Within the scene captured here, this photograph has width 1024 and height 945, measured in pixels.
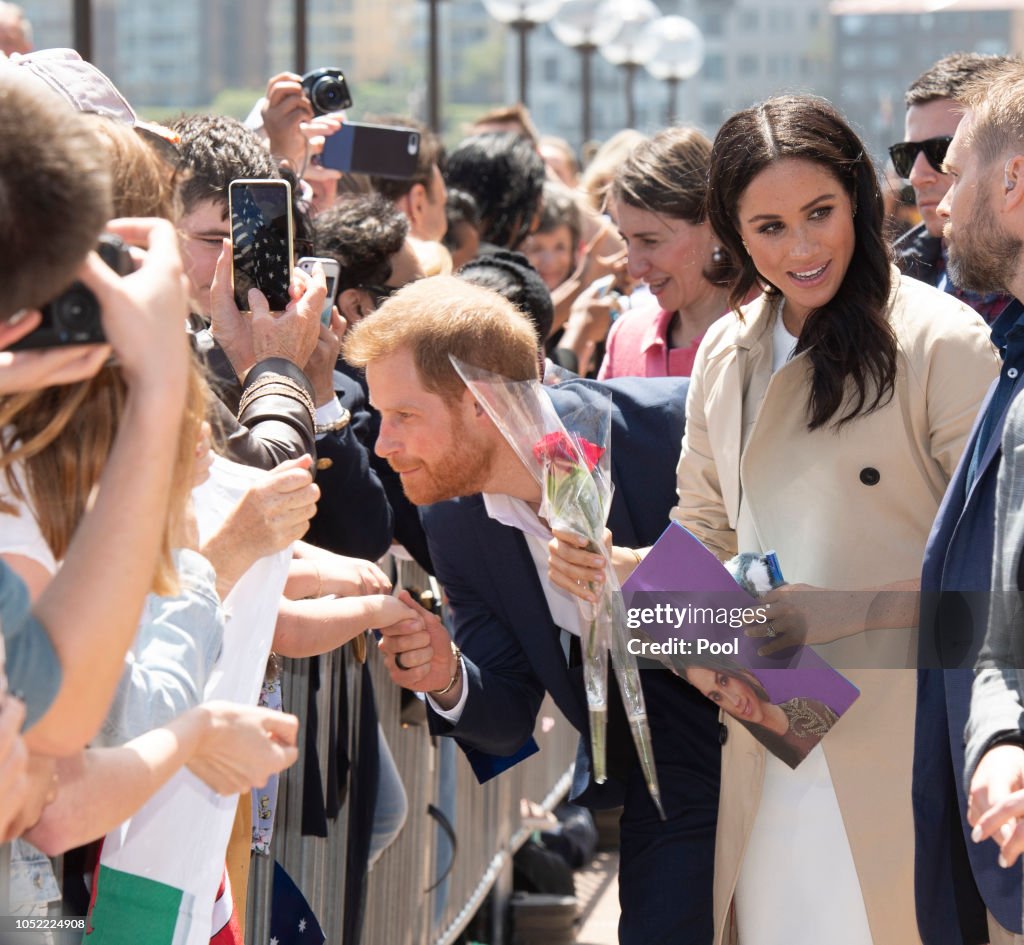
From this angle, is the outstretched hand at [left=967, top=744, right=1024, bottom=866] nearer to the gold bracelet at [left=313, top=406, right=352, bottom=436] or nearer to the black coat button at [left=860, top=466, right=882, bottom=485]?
the black coat button at [left=860, top=466, right=882, bottom=485]

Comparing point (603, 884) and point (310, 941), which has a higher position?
point (310, 941)

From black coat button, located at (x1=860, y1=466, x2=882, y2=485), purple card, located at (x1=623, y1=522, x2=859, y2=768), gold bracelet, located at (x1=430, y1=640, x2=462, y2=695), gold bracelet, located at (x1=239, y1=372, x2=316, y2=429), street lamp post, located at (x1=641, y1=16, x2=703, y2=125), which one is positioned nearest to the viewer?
gold bracelet, located at (x1=239, y1=372, x2=316, y2=429)

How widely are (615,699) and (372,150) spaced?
237cm

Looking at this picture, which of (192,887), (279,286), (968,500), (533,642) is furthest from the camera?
(533,642)

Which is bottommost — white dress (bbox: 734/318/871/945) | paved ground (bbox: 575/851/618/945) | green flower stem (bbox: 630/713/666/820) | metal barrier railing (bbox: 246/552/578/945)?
paved ground (bbox: 575/851/618/945)

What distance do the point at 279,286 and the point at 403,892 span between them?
198 cm

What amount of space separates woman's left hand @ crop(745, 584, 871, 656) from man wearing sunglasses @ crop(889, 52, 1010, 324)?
1712mm

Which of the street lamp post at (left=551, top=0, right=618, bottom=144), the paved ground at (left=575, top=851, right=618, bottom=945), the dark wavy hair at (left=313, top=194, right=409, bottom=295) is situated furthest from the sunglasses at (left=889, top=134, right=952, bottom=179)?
the street lamp post at (left=551, top=0, right=618, bottom=144)

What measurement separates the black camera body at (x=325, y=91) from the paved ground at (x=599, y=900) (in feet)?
9.72

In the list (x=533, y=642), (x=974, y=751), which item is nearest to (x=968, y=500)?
(x=974, y=751)

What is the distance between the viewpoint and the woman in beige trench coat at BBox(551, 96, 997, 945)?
3168 mm

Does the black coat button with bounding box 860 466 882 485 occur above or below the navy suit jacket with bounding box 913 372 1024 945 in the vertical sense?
above

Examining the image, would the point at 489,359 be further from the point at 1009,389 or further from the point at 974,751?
the point at 974,751

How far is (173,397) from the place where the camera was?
1.80 meters
